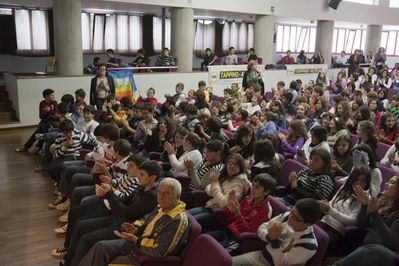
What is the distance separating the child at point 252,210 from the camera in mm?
2775

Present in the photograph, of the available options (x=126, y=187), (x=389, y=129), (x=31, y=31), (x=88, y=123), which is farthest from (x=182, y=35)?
(x=126, y=187)

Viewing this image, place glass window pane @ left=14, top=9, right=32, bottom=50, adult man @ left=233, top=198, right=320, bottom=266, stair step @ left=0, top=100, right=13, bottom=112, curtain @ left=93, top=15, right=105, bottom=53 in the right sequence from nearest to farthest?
adult man @ left=233, top=198, right=320, bottom=266
stair step @ left=0, top=100, right=13, bottom=112
glass window pane @ left=14, top=9, right=32, bottom=50
curtain @ left=93, top=15, right=105, bottom=53

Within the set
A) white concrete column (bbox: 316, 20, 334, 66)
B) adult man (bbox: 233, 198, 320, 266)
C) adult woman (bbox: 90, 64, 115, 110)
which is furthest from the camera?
white concrete column (bbox: 316, 20, 334, 66)

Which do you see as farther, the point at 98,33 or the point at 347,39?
the point at 347,39

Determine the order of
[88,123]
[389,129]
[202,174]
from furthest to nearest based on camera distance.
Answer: [88,123], [389,129], [202,174]

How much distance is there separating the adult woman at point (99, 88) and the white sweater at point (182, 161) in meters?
3.89

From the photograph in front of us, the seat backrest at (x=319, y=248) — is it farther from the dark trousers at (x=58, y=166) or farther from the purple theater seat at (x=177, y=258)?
the dark trousers at (x=58, y=166)

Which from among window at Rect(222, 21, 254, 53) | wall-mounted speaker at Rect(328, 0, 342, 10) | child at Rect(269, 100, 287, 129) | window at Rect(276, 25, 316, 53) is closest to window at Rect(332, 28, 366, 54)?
window at Rect(276, 25, 316, 53)

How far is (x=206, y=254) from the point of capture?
229 centimetres

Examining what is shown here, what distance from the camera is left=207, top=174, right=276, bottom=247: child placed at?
278cm

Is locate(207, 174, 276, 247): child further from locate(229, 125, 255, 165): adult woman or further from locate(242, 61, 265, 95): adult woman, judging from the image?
locate(242, 61, 265, 95): adult woman

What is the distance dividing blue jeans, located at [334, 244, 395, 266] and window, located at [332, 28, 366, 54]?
18969 mm

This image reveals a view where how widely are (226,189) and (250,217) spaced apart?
407mm

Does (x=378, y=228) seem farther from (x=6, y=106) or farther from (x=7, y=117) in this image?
(x=6, y=106)
